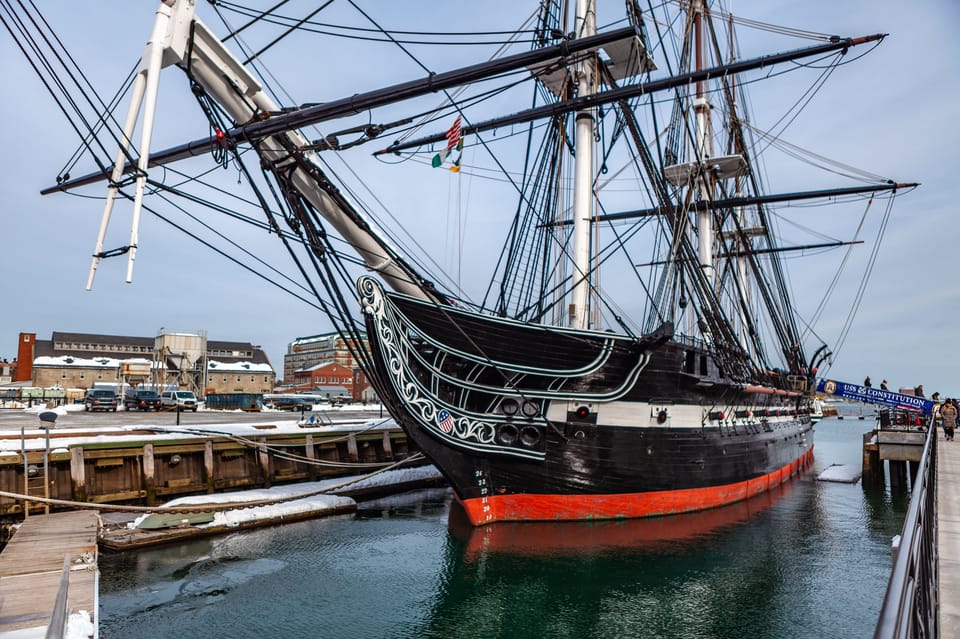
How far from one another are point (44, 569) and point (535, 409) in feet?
27.5

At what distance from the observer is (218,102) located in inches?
407

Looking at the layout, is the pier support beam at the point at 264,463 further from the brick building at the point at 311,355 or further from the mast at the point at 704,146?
the brick building at the point at 311,355

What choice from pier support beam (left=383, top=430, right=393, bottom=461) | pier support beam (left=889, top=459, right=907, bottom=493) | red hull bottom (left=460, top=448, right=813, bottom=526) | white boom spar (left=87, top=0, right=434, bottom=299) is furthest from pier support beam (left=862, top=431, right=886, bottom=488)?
white boom spar (left=87, top=0, right=434, bottom=299)

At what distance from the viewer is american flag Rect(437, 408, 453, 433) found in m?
12.3

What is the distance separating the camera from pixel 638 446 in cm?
1372

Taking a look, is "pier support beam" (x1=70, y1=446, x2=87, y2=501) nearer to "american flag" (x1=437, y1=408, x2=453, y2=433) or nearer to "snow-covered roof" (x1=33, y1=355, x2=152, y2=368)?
"american flag" (x1=437, y1=408, x2=453, y2=433)

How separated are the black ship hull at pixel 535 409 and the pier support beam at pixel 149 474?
5996 millimetres

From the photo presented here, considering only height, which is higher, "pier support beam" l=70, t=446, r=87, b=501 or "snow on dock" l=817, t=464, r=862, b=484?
"pier support beam" l=70, t=446, r=87, b=501

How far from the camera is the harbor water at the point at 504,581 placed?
27.4ft

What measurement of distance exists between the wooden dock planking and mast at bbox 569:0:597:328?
10.4 meters

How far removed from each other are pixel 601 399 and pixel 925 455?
23.9 ft

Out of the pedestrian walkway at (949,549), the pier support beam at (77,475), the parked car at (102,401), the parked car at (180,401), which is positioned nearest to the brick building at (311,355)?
the parked car at (180,401)

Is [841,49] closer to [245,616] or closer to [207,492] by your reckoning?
[245,616]

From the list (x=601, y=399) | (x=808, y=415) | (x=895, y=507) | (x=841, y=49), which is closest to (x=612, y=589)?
(x=601, y=399)
